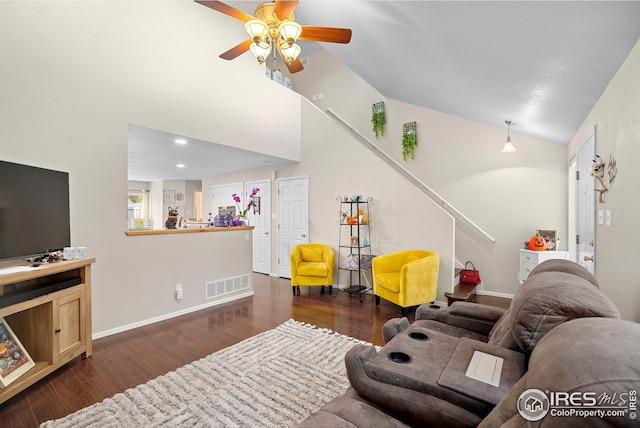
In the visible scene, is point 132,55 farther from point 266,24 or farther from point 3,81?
point 266,24

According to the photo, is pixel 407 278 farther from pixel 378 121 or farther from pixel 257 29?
pixel 378 121

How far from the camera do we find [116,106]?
10.7ft

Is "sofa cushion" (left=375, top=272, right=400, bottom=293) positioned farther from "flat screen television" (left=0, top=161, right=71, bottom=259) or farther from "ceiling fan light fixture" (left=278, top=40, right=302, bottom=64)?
"flat screen television" (left=0, top=161, right=71, bottom=259)

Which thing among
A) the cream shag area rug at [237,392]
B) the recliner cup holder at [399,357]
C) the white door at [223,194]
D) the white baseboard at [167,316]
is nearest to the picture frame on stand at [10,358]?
the cream shag area rug at [237,392]

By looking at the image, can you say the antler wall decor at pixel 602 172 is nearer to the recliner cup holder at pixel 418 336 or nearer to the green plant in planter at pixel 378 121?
the recliner cup holder at pixel 418 336

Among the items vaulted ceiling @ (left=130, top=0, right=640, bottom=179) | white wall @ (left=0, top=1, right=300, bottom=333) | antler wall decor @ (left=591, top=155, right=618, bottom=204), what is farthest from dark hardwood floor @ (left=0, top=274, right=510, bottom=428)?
vaulted ceiling @ (left=130, top=0, right=640, bottom=179)

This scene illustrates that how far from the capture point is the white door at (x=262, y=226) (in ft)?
20.9

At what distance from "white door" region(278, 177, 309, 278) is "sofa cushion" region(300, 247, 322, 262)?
0.51 metres

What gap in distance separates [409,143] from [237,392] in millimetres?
4977

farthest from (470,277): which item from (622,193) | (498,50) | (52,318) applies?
(52,318)

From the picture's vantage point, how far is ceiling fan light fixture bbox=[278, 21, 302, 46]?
2531 mm

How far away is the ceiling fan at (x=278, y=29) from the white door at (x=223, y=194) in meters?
4.53

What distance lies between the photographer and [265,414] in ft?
6.35

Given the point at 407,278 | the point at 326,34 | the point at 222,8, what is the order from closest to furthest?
the point at 222,8, the point at 326,34, the point at 407,278
